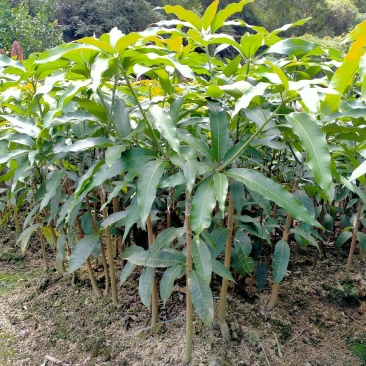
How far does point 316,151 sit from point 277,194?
134mm

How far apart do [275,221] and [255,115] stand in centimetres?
51

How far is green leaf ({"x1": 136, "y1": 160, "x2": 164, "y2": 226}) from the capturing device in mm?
764

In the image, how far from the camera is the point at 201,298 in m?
0.96

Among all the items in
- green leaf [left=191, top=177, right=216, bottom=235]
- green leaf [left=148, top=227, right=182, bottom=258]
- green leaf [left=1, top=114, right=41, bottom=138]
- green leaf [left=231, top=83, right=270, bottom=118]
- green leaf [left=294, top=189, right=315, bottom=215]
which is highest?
green leaf [left=231, top=83, right=270, bottom=118]

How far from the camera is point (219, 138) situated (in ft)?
2.85

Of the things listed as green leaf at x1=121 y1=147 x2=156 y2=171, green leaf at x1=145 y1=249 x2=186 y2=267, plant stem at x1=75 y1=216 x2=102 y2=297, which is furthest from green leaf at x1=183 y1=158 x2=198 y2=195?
plant stem at x1=75 y1=216 x2=102 y2=297

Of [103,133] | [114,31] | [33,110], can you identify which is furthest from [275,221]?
[33,110]

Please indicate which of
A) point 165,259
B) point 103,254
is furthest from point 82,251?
point 165,259

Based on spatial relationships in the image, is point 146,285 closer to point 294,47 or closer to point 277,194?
point 277,194

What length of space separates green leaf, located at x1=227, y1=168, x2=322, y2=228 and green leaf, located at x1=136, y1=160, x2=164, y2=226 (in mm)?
181

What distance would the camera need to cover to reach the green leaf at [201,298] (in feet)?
3.13

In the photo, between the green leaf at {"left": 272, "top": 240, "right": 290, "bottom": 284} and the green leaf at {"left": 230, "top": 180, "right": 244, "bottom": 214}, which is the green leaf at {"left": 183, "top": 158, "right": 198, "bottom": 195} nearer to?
the green leaf at {"left": 230, "top": 180, "right": 244, "bottom": 214}

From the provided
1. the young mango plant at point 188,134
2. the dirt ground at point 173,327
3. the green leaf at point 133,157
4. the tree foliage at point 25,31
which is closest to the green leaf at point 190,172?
the young mango plant at point 188,134

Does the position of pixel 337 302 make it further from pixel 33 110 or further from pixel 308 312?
pixel 33 110
